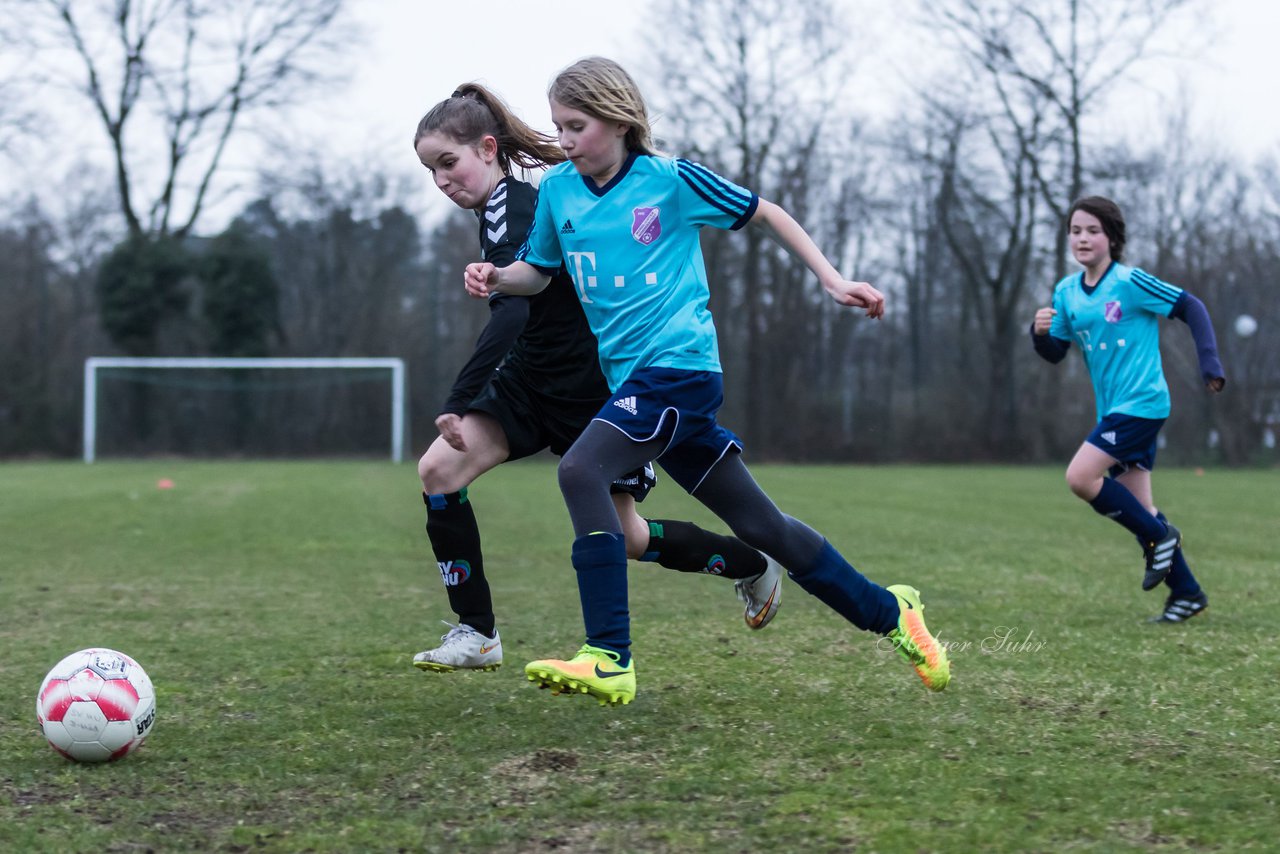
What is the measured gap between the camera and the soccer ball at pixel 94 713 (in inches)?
120

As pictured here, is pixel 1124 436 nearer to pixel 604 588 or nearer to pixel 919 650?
pixel 919 650

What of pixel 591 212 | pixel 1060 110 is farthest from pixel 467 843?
pixel 1060 110

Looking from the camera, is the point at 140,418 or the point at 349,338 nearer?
the point at 140,418

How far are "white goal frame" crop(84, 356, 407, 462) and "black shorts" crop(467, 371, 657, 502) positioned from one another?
896 inches

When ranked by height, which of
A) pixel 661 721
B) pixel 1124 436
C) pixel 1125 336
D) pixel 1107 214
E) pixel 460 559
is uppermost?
pixel 1107 214

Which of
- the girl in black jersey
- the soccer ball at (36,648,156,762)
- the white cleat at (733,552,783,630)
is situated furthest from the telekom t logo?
the soccer ball at (36,648,156,762)

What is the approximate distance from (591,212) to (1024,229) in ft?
86.0

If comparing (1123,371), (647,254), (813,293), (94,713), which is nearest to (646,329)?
(647,254)

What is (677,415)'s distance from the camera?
11.1ft

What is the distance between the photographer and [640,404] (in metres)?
3.35

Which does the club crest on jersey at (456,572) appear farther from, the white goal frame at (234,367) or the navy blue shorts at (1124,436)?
the white goal frame at (234,367)

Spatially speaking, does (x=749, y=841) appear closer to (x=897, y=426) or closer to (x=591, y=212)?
(x=591, y=212)

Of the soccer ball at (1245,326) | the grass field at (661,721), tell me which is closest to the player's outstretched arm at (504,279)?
the grass field at (661,721)

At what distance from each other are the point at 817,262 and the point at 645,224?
462 mm
